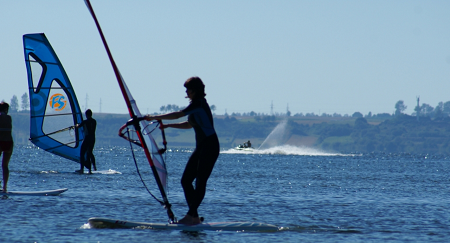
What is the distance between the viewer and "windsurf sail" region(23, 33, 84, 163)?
58.8ft

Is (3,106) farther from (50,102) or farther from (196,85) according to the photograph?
(50,102)

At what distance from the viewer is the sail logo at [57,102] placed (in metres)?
18.4

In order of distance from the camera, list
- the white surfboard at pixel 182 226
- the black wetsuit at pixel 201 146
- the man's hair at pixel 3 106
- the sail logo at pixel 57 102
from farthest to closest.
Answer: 1. the sail logo at pixel 57 102
2. the man's hair at pixel 3 106
3. the white surfboard at pixel 182 226
4. the black wetsuit at pixel 201 146

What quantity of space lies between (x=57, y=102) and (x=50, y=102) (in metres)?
0.21

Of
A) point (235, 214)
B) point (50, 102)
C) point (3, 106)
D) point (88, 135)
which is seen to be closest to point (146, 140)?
point (235, 214)

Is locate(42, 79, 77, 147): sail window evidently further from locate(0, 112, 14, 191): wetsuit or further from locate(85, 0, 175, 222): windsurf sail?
locate(85, 0, 175, 222): windsurf sail

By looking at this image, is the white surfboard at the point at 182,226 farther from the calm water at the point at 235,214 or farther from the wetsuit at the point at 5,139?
the wetsuit at the point at 5,139

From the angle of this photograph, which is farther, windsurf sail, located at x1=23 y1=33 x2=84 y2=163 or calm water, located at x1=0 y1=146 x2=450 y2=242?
Answer: windsurf sail, located at x1=23 y1=33 x2=84 y2=163

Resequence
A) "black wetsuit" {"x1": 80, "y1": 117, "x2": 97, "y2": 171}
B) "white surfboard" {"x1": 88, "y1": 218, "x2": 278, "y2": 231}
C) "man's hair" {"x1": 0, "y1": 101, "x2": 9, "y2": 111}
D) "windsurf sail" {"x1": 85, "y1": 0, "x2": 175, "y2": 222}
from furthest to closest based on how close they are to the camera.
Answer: "black wetsuit" {"x1": 80, "y1": 117, "x2": 97, "y2": 171}, "man's hair" {"x1": 0, "y1": 101, "x2": 9, "y2": 111}, "white surfboard" {"x1": 88, "y1": 218, "x2": 278, "y2": 231}, "windsurf sail" {"x1": 85, "y1": 0, "x2": 175, "y2": 222}

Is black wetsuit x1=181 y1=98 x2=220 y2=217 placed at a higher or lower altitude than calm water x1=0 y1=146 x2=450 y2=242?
higher

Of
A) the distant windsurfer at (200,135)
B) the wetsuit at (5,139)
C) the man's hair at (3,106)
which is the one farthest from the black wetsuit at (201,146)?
the man's hair at (3,106)

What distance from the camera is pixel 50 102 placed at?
18.3 m

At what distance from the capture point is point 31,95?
17922 millimetres

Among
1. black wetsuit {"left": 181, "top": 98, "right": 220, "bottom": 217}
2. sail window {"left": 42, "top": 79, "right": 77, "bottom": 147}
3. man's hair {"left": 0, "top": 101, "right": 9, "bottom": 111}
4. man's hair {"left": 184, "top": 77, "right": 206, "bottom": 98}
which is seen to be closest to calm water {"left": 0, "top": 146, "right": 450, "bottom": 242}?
black wetsuit {"left": 181, "top": 98, "right": 220, "bottom": 217}
